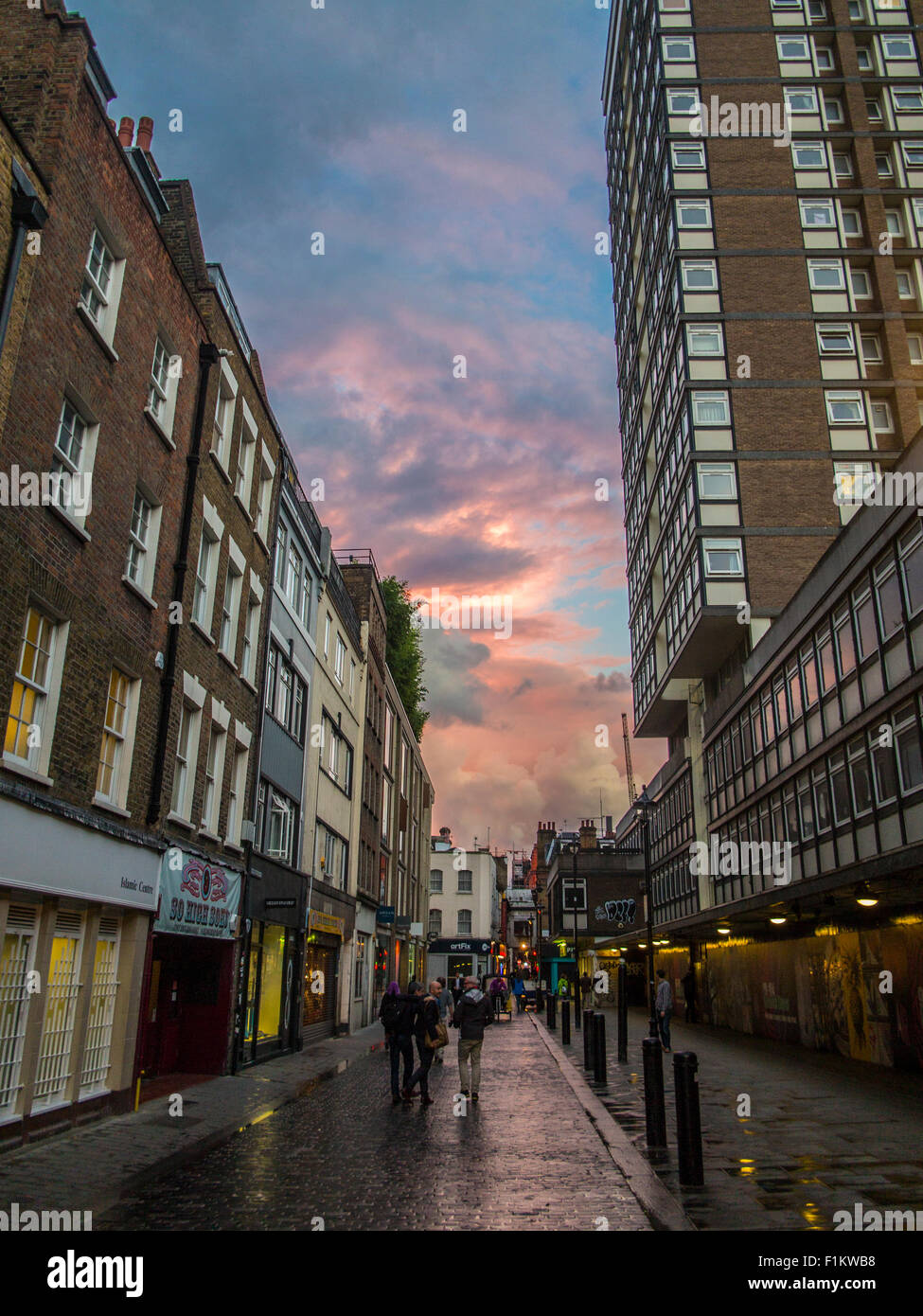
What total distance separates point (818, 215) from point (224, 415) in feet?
108

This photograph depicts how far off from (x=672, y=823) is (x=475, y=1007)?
32.9 m

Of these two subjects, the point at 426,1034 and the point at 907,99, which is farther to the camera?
the point at 907,99

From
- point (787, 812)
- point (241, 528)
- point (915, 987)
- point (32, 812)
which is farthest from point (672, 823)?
point (32, 812)

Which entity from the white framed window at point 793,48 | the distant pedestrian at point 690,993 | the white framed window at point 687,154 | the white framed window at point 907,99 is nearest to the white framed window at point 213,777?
the distant pedestrian at point 690,993

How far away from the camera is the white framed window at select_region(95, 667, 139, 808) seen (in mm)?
12711

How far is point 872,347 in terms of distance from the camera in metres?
38.9

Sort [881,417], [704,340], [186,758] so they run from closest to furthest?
1. [186,758]
2. [881,417]
3. [704,340]

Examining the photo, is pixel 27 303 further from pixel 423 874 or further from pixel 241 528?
pixel 423 874

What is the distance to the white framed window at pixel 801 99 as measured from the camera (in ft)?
135

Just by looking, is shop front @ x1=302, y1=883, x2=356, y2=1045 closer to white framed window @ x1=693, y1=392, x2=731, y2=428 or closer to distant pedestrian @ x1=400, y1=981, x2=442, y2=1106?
distant pedestrian @ x1=400, y1=981, x2=442, y2=1106

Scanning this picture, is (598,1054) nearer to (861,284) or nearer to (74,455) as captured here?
(74,455)

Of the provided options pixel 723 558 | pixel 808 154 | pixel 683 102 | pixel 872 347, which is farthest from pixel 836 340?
pixel 683 102

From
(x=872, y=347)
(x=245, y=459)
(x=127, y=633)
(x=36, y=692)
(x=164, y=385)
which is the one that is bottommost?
(x=36, y=692)

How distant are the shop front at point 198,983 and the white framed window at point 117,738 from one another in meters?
2.62
